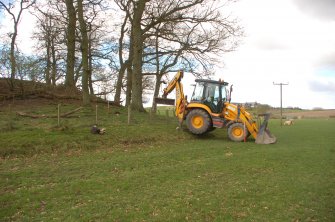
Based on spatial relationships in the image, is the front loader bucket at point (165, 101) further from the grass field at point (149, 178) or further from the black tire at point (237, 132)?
the black tire at point (237, 132)

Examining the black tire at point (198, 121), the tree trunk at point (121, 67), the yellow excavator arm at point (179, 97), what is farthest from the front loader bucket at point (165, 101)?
the tree trunk at point (121, 67)

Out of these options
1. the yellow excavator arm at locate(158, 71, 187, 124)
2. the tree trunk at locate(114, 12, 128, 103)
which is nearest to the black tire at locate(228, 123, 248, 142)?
the yellow excavator arm at locate(158, 71, 187, 124)

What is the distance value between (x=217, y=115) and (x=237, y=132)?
133cm

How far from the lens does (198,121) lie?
18234 millimetres

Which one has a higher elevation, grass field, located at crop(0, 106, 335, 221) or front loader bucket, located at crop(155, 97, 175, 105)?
front loader bucket, located at crop(155, 97, 175, 105)

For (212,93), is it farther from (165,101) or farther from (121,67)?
(121,67)

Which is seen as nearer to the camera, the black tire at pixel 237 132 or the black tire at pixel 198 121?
the black tire at pixel 237 132

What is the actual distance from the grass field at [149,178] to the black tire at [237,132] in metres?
0.88

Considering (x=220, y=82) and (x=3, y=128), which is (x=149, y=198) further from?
(x=220, y=82)

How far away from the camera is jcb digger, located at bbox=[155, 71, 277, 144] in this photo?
17.8m

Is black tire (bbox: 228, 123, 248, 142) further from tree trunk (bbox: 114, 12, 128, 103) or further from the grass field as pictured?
tree trunk (bbox: 114, 12, 128, 103)

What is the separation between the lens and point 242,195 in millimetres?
8055

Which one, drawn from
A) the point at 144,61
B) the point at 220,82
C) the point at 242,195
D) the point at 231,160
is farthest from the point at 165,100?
the point at 242,195

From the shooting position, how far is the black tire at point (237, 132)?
1770cm
